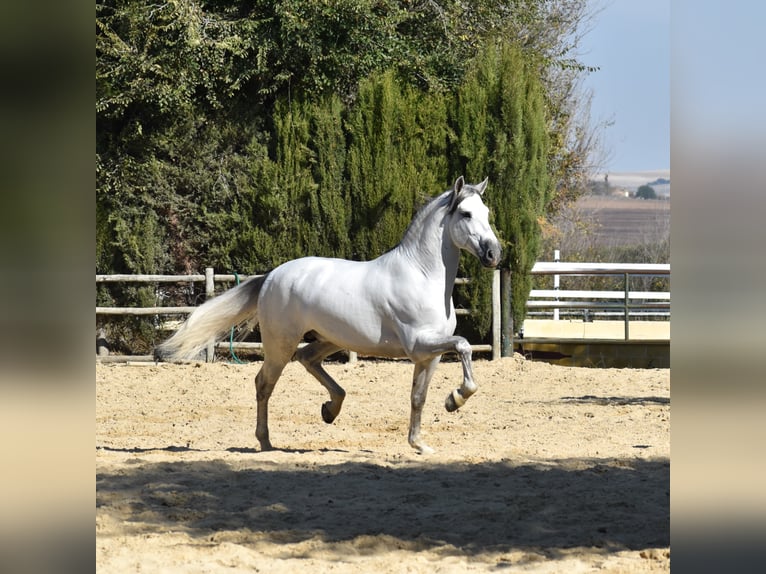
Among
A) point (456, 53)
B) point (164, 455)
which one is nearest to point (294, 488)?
point (164, 455)

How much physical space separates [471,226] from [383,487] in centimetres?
224

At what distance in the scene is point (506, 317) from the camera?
14188 millimetres

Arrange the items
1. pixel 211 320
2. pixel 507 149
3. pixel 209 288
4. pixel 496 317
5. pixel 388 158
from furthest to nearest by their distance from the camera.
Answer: pixel 388 158
pixel 507 149
pixel 496 317
pixel 209 288
pixel 211 320

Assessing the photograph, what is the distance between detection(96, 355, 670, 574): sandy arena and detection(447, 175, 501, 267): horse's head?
1.48 meters

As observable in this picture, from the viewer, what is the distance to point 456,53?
16.5 meters

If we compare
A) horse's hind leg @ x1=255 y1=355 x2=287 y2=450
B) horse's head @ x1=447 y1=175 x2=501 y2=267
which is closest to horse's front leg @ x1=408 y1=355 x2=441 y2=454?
horse's head @ x1=447 y1=175 x2=501 y2=267

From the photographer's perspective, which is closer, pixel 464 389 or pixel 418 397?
pixel 464 389

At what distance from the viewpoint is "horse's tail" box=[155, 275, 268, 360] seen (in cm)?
768

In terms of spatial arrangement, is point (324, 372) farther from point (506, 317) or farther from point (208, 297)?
point (506, 317)

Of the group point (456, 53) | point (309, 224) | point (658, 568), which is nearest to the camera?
point (658, 568)

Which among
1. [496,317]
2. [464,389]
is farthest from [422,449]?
[496,317]
